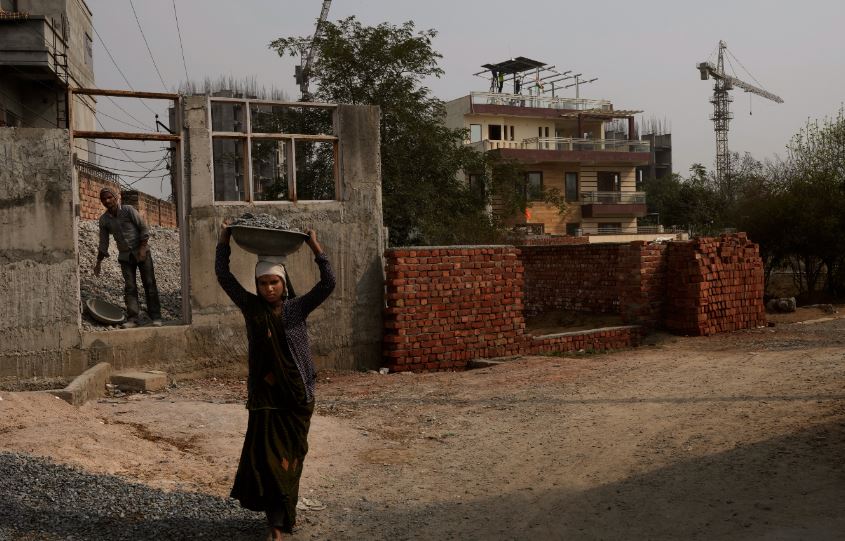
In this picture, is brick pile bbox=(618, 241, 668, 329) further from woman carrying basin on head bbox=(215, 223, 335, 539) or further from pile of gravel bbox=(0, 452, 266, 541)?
woman carrying basin on head bbox=(215, 223, 335, 539)

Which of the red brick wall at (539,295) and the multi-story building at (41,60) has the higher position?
the multi-story building at (41,60)

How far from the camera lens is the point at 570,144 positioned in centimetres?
4275

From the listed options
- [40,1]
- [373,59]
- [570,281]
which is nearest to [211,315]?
[570,281]

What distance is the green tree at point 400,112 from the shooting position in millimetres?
20500

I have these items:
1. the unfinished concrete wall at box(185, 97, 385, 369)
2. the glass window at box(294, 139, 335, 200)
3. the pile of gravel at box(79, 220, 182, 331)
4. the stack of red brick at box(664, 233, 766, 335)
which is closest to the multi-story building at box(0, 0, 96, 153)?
the pile of gravel at box(79, 220, 182, 331)

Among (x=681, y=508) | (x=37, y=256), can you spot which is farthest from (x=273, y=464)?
(x=37, y=256)

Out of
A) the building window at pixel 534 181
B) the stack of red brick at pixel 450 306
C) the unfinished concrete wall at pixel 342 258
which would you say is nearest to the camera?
the unfinished concrete wall at pixel 342 258

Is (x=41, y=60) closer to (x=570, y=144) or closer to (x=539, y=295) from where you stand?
(x=539, y=295)

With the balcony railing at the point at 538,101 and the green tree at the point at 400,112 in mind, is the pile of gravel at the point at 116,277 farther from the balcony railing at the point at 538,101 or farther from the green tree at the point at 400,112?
the balcony railing at the point at 538,101

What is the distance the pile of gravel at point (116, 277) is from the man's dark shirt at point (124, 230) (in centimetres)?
88

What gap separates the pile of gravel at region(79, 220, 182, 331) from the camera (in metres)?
10.5

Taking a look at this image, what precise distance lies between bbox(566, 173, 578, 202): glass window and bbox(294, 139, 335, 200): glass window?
26384mm

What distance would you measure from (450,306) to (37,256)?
16.1 feet

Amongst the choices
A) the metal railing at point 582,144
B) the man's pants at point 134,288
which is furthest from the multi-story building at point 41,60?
the metal railing at point 582,144
